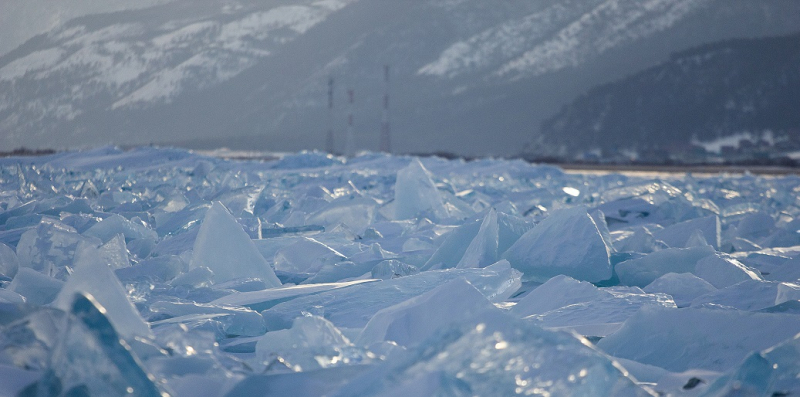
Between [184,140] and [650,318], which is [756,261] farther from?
[184,140]

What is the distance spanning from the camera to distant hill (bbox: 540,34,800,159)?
6944cm

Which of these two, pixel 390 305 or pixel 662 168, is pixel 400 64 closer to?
pixel 662 168

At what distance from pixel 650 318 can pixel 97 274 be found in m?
1.20

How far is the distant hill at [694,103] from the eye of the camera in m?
69.4

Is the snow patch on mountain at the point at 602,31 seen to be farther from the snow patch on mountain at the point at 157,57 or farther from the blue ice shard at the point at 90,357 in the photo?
the blue ice shard at the point at 90,357

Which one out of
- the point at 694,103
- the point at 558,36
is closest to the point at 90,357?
the point at 694,103

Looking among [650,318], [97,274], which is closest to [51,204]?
[97,274]

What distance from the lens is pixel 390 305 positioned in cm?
222

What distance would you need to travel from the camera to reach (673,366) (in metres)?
1.68

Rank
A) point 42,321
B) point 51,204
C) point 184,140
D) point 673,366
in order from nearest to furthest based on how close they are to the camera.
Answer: point 42,321, point 673,366, point 51,204, point 184,140

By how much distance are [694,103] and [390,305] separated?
78.5 m

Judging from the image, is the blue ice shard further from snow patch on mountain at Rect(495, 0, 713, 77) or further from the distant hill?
snow patch on mountain at Rect(495, 0, 713, 77)

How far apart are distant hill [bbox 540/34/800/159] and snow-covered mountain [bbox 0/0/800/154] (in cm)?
1519

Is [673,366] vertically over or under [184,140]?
over
